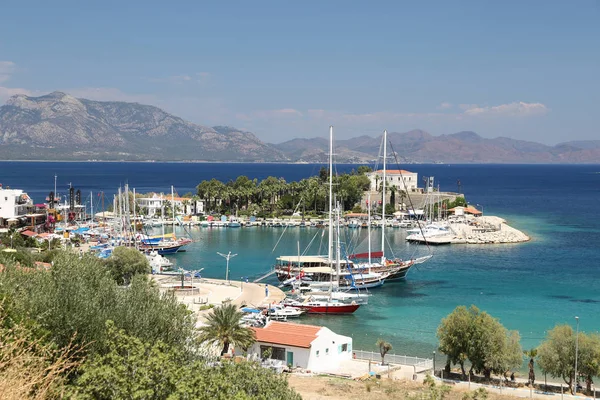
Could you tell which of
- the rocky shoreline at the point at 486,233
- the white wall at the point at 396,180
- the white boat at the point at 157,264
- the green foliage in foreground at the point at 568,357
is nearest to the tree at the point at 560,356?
the green foliage in foreground at the point at 568,357

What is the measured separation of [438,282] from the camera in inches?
2221

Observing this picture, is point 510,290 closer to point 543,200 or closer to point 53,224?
point 53,224

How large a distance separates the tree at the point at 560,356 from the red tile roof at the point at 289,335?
10924mm

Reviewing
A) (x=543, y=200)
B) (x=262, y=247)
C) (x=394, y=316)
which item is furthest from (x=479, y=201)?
(x=394, y=316)

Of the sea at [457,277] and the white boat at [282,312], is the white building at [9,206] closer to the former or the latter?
the sea at [457,277]

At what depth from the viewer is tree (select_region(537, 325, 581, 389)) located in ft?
94.2

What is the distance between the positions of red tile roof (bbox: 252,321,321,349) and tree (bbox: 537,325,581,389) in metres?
10.9

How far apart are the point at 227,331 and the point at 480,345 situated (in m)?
12.3

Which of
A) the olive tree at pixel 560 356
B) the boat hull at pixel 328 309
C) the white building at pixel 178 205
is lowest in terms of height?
the boat hull at pixel 328 309

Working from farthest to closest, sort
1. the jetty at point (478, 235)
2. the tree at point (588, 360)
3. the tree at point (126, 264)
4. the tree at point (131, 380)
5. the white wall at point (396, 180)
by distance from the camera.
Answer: the white wall at point (396, 180) < the jetty at point (478, 235) < the tree at point (126, 264) < the tree at point (588, 360) < the tree at point (131, 380)

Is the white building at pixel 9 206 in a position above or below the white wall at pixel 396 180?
below

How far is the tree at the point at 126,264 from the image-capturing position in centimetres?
4841

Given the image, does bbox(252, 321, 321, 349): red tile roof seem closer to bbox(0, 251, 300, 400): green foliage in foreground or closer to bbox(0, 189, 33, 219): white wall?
bbox(0, 251, 300, 400): green foliage in foreground

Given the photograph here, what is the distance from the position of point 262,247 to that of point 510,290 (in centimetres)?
3321
